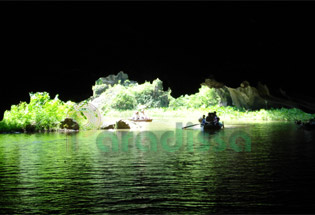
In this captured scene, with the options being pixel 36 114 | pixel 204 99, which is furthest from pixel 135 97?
pixel 36 114

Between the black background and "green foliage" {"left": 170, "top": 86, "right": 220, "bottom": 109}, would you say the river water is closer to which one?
the black background

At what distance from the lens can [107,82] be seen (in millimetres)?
84000

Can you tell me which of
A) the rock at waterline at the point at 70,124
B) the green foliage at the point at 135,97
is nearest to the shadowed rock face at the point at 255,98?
the rock at waterline at the point at 70,124

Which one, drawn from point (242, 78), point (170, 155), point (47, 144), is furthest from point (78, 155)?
point (242, 78)

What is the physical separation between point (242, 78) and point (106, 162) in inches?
729

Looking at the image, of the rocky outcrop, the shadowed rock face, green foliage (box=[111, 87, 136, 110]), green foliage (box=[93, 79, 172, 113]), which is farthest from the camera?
the rocky outcrop

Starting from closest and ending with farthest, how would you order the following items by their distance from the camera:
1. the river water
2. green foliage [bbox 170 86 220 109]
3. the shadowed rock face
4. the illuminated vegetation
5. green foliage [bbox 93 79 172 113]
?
the river water < the illuminated vegetation < the shadowed rock face < green foliage [bbox 170 86 220 109] < green foliage [bbox 93 79 172 113]

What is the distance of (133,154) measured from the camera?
13211 mm

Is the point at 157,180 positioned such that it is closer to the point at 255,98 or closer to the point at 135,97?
the point at 255,98

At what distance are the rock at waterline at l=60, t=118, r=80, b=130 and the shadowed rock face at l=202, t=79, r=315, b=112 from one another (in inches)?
584

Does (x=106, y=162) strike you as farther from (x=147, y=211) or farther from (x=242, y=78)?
(x=242, y=78)

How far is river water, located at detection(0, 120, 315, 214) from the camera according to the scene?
6805 millimetres

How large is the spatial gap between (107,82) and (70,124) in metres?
59.8

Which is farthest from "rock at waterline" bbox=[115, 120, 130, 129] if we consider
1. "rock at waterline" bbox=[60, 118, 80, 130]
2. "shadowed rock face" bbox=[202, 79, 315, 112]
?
"shadowed rock face" bbox=[202, 79, 315, 112]
